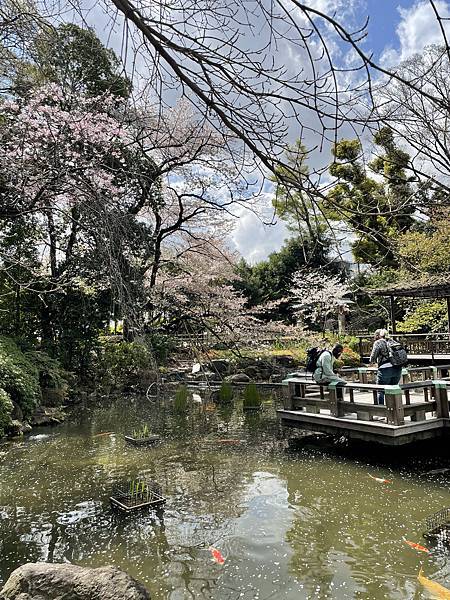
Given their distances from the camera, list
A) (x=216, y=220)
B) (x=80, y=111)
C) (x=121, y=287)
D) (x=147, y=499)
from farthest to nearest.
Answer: (x=216, y=220)
(x=80, y=111)
(x=147, y=499)
(x=121, y=287)

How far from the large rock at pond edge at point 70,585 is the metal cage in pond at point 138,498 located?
6.67 ft

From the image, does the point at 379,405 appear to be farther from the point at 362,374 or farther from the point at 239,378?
the point at 239,378

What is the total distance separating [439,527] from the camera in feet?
14.6

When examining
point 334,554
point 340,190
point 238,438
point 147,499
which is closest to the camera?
point 340,190

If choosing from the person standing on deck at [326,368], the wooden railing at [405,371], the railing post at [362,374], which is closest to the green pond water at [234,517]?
the person standing on deck at [326,368]

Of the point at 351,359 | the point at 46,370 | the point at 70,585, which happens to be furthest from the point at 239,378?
the point at 70,585

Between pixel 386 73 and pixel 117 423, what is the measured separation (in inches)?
399

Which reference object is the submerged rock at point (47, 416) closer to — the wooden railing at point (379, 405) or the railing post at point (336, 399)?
the wooden railing at point (379, 405)

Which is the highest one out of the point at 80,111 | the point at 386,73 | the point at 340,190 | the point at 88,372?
the point at 80,111

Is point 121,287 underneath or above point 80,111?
underneath

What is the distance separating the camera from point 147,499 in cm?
532

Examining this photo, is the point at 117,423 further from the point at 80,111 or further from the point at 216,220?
the point at 216,220

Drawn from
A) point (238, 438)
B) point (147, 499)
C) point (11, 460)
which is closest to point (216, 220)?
point (238, 438)

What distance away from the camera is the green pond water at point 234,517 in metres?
3.76
